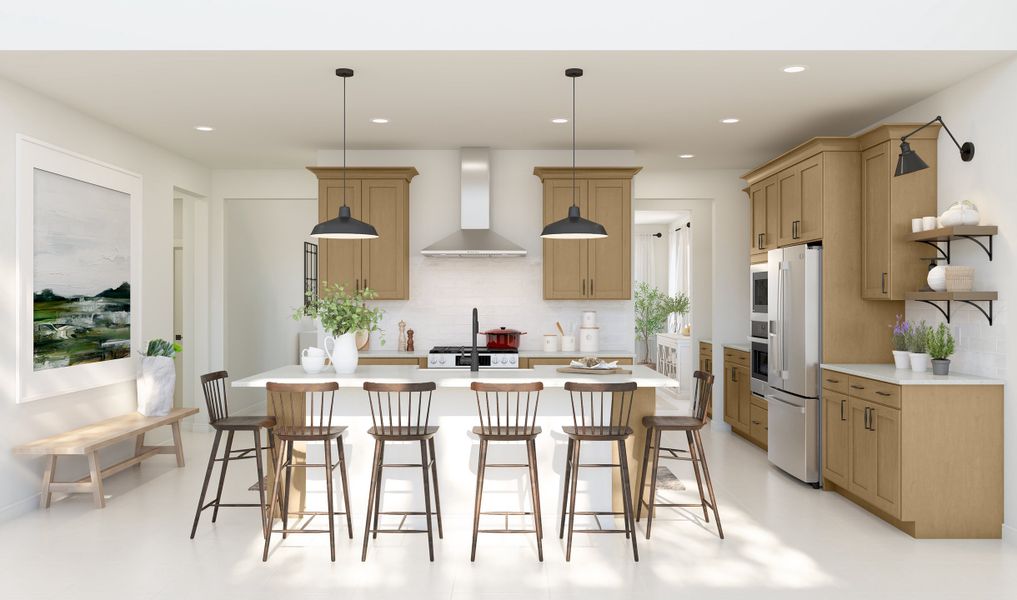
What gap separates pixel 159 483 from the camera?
5578 millimetres

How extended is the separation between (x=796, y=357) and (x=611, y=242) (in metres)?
1.96

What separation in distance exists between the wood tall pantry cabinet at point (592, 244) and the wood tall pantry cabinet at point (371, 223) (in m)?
1.34

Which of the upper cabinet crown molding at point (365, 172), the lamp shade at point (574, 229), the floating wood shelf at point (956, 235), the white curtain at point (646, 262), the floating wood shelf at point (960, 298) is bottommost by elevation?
the floating wood shelf at point (960, 298)

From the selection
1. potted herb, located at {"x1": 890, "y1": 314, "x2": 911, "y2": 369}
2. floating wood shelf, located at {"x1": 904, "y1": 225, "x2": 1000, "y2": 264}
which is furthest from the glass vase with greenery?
floating wood shelf, located at {"x1": 904, "y1": 225, "x2": 1000, "y2": 264}

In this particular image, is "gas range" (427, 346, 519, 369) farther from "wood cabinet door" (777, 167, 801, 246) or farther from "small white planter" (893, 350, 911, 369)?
"small white planter" (893, 350, 911, 369)

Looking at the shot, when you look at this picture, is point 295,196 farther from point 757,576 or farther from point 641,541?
point 757,576

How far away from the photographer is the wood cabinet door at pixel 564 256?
662cm

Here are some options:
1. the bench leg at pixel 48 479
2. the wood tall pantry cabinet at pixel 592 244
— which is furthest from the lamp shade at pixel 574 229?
the bench leg at pixel 48 479

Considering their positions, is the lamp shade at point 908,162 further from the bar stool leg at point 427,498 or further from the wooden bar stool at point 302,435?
the wooden bar stool at point 302,435

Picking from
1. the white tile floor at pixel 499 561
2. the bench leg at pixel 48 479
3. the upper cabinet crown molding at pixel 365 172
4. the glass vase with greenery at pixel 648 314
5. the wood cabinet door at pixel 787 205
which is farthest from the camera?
the glass vase with greenery at pixel 648 314

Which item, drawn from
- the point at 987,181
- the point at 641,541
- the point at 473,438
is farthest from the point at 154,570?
the point at 987,181

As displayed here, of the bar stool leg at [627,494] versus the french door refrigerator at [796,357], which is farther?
the french door refrigerator at [796,357]

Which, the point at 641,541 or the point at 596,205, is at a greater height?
the point at 596,205
